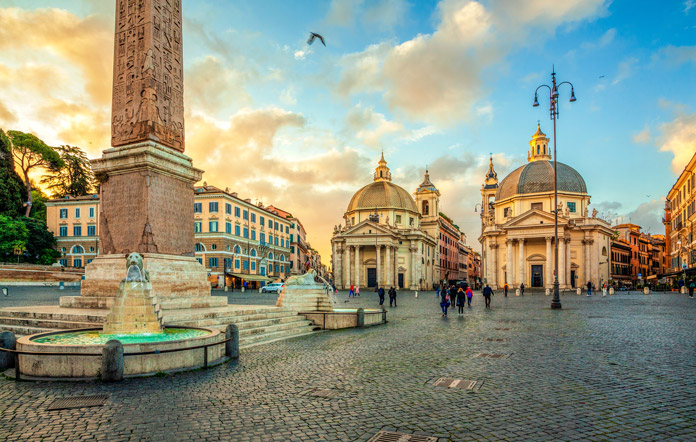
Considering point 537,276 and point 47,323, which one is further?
point 537,276

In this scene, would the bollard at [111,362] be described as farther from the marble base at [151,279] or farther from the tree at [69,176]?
the tree at [69,176]

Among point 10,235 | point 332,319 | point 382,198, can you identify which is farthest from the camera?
point 382,198

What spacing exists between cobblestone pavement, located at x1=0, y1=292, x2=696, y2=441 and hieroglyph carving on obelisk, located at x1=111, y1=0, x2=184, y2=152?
7.42m

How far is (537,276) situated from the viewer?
212ft

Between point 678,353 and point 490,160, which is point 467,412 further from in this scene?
point 490,160

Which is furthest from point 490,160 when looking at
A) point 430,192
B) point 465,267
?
point 465,267

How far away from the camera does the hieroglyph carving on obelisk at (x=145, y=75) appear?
13.5 m

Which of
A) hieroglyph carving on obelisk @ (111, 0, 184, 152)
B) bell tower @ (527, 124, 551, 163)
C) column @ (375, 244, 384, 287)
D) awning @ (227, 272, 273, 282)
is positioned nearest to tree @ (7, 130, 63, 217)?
awning @ (227, 272, 273, 282)

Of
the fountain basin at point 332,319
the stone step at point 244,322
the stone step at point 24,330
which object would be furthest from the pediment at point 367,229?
the stone step at point 24,330

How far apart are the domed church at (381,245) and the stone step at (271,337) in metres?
54.5

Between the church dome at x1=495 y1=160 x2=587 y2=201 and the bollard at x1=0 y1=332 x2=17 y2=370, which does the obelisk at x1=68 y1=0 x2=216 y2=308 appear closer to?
the bollard at x1=0 y1=332 x2=17 y2=370

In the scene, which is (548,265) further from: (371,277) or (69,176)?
(69,176)

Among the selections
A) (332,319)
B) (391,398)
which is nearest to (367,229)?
(332,319)

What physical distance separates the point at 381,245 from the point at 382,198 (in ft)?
33.9
